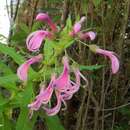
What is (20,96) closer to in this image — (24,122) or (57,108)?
(24,122)

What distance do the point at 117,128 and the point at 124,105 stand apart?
5.5 inches

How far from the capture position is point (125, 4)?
5.77ft

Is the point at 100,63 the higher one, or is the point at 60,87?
the point at 60,87

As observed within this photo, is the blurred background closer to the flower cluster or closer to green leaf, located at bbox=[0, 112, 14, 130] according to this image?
green leaf, located at bbox=[0, 112, 14, 130]

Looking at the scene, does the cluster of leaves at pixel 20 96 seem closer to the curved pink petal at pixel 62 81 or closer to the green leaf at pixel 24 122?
the green leaf at pixel 24 122

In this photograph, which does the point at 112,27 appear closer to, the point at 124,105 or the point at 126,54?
the point at 126,54

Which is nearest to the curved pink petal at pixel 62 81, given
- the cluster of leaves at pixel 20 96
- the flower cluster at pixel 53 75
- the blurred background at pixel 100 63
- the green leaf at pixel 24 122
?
the flower cluster at pixel 53 75

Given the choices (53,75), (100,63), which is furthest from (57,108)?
(100,63)

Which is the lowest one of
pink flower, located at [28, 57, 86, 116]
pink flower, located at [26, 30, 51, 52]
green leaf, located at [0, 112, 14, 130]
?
green leaf, located at [0, 112, 14, 130]

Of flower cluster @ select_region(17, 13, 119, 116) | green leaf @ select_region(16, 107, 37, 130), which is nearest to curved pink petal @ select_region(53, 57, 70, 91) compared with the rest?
flower cluster @ select_region(17, 13, 119, 116)

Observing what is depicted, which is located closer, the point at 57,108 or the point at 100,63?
the point at 57,108

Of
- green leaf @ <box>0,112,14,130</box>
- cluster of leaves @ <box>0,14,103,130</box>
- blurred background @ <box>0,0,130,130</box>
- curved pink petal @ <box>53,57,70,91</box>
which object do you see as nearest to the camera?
curved pink petal @ <box>53,57,70,91</box>

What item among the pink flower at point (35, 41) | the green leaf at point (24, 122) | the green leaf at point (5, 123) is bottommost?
the green leaf at point (5, 123)

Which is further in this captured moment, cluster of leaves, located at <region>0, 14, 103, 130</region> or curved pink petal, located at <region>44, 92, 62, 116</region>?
cluster of leaves, located at <region>0, 14, 103, 130</region>
